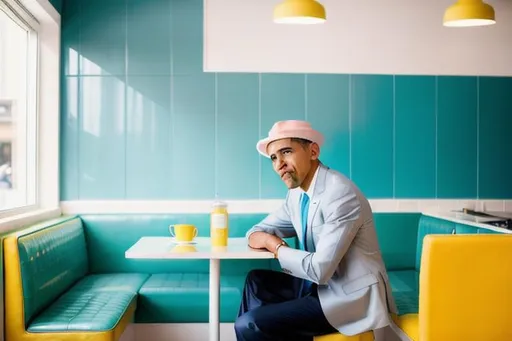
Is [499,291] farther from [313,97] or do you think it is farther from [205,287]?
[313,97]

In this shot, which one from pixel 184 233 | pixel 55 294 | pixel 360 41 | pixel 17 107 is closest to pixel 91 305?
pixel 55 294

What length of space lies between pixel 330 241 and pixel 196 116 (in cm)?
195

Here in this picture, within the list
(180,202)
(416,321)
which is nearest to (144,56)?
(180,202)

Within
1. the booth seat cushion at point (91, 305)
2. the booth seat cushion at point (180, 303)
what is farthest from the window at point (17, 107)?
the booth seat cushion at point (180, 303)

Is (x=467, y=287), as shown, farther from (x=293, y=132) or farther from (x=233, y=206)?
(x=233, y=206)

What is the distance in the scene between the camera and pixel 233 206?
418 cm

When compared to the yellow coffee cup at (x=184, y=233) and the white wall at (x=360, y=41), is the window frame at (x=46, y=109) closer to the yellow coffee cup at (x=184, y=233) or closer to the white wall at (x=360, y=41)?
the white wall at (x=360, y=41)

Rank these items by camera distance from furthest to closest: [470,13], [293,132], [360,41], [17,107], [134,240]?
[360,41] → [134,240] → [17,107] → [470,13] → [293,132]

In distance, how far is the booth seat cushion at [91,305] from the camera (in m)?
2.83

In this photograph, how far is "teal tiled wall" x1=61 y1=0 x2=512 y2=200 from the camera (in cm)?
416

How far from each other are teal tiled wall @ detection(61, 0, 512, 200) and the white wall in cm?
8

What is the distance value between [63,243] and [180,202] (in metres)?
0.92

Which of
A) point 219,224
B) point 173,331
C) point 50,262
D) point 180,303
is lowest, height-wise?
point 173,331

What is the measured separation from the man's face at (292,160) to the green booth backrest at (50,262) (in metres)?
1.18
